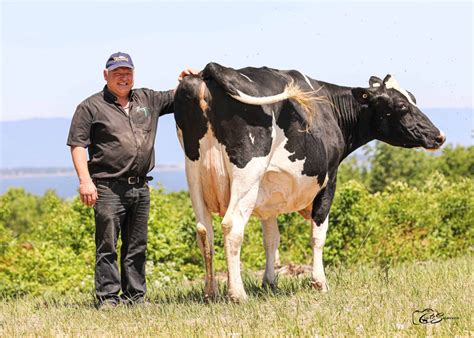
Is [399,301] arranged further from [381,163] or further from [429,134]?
[381,163]

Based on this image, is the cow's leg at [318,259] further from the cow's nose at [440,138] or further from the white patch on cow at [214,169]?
the cow's nose at [440,138]

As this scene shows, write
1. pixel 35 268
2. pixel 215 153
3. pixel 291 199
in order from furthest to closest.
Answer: pixel 35 268 < pixel 291 199 < pixel 215 153

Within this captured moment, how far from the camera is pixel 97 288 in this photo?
877cm

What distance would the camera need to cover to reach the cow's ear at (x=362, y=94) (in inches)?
371

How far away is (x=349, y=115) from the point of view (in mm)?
9648

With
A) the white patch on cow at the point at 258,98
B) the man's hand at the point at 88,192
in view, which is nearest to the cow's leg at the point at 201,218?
the white patch on cow at the point at 258,98

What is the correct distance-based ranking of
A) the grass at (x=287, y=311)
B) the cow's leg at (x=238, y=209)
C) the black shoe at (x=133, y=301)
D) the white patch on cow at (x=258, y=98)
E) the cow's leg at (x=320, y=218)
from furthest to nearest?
the cow's leg at (x=320, y=218) < the black shoe at (x=133, y=301) < the cow's leg at (x=238, y=209) < the white patch on cow at (x=258, y=98) < the grass at (x=287, y=311)

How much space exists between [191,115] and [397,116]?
8.62 ft

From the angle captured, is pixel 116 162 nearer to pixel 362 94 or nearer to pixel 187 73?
pixel 187 73

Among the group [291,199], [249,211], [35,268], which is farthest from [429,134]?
[35,268]

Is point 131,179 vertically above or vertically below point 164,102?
below

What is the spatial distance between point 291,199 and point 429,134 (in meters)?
1.98
